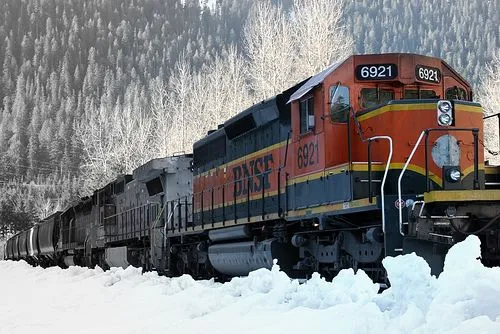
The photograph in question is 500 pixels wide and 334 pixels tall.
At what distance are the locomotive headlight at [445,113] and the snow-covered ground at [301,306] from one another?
3.02 m

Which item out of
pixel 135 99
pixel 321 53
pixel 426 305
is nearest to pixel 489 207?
pixel 426 305

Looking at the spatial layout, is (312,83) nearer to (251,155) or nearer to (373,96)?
(373,96)

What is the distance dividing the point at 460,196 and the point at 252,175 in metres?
6.33

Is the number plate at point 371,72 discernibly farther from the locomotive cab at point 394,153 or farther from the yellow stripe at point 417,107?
the yellow stripe at point 417,107

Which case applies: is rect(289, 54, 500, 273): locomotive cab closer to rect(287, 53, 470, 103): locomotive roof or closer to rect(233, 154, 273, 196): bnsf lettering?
rect(287, 53, 470, 103): locomotive roof

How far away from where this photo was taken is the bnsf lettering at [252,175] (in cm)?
1263

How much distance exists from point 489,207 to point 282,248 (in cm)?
438

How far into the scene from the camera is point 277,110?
481 inches

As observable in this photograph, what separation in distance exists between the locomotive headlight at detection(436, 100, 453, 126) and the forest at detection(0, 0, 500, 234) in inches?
851

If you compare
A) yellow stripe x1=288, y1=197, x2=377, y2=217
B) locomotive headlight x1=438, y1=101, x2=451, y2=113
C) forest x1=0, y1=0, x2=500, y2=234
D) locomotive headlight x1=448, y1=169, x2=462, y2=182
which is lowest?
yellow stripe x1=288, y1=197, x2=377, y2=217

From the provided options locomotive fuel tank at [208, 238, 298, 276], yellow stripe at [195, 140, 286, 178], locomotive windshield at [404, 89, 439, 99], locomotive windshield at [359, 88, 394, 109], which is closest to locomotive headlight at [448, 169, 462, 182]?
locomotive windshield at [404, 89, 439, 99]

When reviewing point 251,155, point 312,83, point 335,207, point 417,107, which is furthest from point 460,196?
point 251,155

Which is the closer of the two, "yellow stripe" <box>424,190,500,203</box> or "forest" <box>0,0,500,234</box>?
"yellow stripe" <box>424,190,500,203</box>

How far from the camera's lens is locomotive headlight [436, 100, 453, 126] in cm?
905
